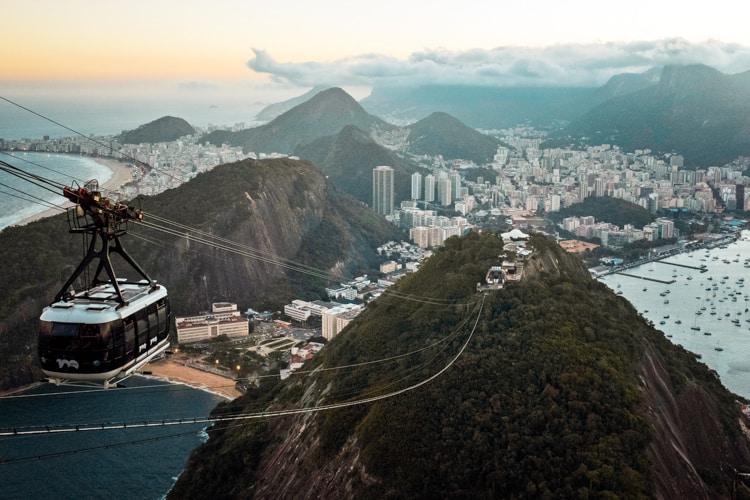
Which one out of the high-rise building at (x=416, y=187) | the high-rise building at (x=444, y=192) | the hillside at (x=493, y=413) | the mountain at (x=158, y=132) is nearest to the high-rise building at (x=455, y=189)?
the high-rise building at (x=444, y=192)

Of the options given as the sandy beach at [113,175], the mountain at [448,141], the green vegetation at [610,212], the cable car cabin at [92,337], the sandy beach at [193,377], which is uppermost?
the mountain at [448,141]

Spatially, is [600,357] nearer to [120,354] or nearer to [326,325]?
[120,354]

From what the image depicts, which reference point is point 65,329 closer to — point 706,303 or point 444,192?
point 706,303

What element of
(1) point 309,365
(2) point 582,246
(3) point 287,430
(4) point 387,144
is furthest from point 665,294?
(4) point 387,144

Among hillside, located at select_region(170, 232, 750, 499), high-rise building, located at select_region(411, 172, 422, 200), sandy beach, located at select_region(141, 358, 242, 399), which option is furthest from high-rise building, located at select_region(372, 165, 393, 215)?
hillside, located at select_region(170, 232, 750, 499)

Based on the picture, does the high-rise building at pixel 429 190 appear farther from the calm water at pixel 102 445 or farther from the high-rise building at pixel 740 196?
the calm water at pixel 102 445

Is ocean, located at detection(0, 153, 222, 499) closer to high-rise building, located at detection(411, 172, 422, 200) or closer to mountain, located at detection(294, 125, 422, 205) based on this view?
mountain, located at detection(294, 125, 422, 205)
